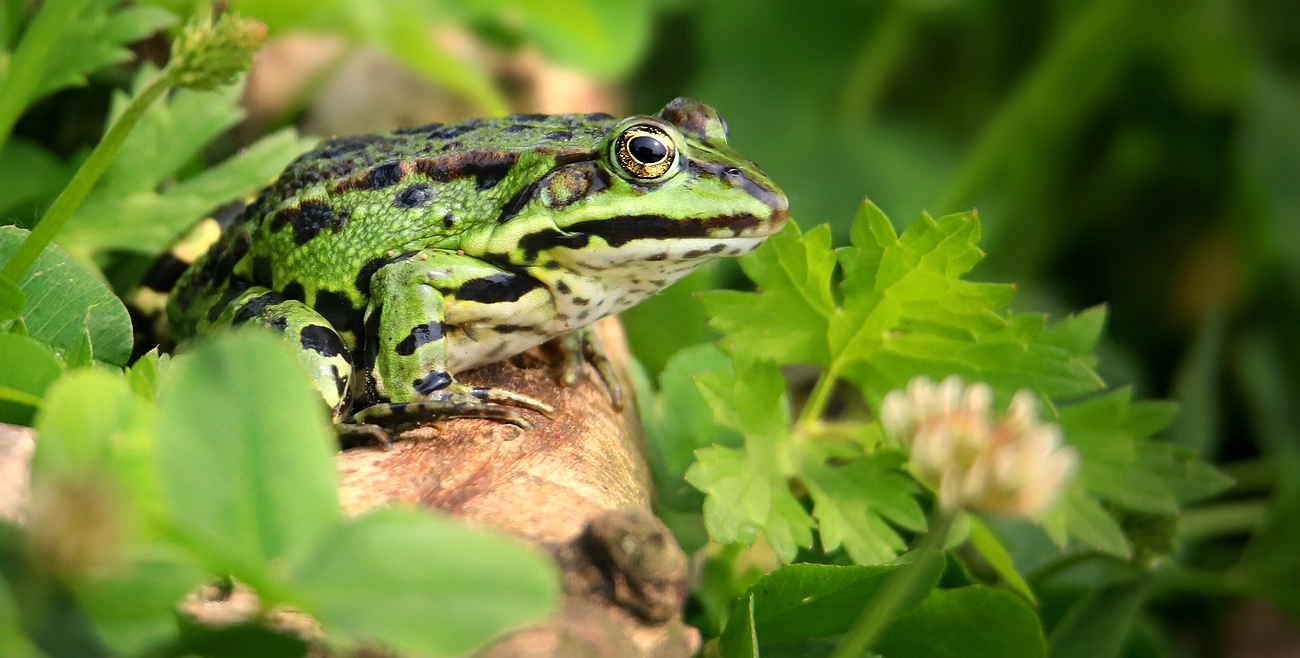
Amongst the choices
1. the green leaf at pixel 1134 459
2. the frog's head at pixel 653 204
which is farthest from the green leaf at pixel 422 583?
the green leaf at pixel 1134 459

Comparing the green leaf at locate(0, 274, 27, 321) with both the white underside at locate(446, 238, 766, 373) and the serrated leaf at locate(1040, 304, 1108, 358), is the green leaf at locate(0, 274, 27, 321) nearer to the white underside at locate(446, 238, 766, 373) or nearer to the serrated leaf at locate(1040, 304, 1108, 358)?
the white underside at locate(446, 238, 766, 373)

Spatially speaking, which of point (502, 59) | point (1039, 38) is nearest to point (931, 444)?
point (502, 59)

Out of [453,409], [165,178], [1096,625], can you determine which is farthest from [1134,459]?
[165,178]

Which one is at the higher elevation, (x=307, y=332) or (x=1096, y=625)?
(x=307, y=332)

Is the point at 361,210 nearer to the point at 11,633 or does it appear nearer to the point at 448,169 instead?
the point at 448,169

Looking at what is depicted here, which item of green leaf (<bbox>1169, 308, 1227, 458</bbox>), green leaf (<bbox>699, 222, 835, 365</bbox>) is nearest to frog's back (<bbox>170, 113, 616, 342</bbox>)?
green leaf (<bbox>699, 222, 835, 365</bbox>)

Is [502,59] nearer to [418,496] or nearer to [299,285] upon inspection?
[299,285]

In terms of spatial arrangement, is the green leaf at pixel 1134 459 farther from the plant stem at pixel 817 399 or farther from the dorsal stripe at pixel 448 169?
the dorsal stripe at pixel 448 169
